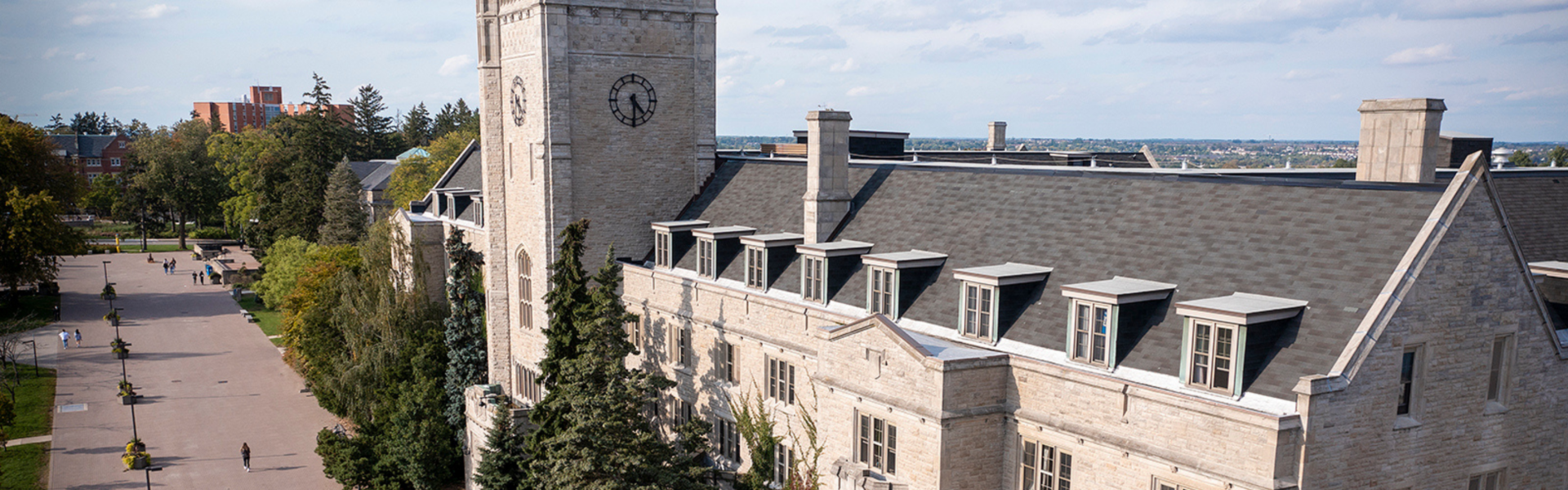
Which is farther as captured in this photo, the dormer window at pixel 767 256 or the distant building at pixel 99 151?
the distant building at pixel 99 151

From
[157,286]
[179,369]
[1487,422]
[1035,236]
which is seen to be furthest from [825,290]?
[157,286]

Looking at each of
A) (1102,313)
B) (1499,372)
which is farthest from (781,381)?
Answer: (1499,372)

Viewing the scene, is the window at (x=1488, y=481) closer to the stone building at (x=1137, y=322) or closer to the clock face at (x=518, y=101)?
the stone building at (x=1137, y=322)

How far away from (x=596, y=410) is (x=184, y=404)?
126ft

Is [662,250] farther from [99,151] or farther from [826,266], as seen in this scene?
[99,151]

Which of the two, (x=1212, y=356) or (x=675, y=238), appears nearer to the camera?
(x=1212, y=356)

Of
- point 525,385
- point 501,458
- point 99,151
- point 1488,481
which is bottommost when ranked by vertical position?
point 501,458

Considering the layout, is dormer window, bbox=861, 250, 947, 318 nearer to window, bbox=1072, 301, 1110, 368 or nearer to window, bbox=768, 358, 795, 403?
window, bbox=768, 358, 795, 403

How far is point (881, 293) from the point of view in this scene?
25641mm

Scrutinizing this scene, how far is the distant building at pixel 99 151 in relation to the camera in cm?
15875

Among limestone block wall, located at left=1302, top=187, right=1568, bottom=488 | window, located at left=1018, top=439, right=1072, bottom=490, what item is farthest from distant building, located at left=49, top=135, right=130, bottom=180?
limestone block wall, located at left=1302, top=187, right=1568, bottom=488

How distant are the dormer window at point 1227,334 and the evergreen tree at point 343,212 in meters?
66.4

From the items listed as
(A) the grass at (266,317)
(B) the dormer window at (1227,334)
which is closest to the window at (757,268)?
(B) the dormer window at (1227,334)

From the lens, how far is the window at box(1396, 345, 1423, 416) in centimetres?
1759
